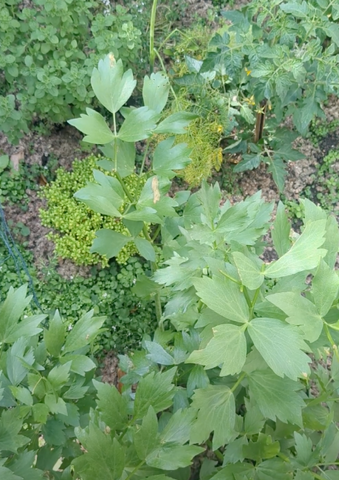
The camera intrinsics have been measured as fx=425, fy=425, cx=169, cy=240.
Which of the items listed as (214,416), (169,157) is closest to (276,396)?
(214,416)

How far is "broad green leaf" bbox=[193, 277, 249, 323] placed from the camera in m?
0.88

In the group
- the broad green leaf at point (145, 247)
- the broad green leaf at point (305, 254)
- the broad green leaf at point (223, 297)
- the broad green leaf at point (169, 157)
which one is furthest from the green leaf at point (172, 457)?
the broad green leaf at point (169, 157)

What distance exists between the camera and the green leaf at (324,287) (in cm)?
86

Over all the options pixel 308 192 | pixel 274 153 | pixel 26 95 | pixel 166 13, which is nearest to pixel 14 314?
pixel 26 95

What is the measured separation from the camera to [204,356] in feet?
2.90

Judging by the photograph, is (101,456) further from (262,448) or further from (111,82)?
(111,82)

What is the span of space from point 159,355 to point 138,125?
0.71m

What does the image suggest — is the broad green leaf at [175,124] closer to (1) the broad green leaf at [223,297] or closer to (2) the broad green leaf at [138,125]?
(2) the broad green leaf at [138,125]

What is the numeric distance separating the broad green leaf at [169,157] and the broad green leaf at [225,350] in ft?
1.83

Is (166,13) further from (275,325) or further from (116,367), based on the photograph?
(275,325)

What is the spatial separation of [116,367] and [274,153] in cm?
157

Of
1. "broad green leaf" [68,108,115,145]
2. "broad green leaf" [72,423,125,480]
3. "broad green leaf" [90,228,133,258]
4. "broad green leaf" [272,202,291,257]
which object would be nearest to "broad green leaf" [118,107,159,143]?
"broad green leaf" [68,108,115,145]

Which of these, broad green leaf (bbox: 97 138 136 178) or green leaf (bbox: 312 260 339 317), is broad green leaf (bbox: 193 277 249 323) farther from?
broad green leaf (bbox: 97 138 136 178)

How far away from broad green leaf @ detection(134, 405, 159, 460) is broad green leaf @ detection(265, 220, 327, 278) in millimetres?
403
